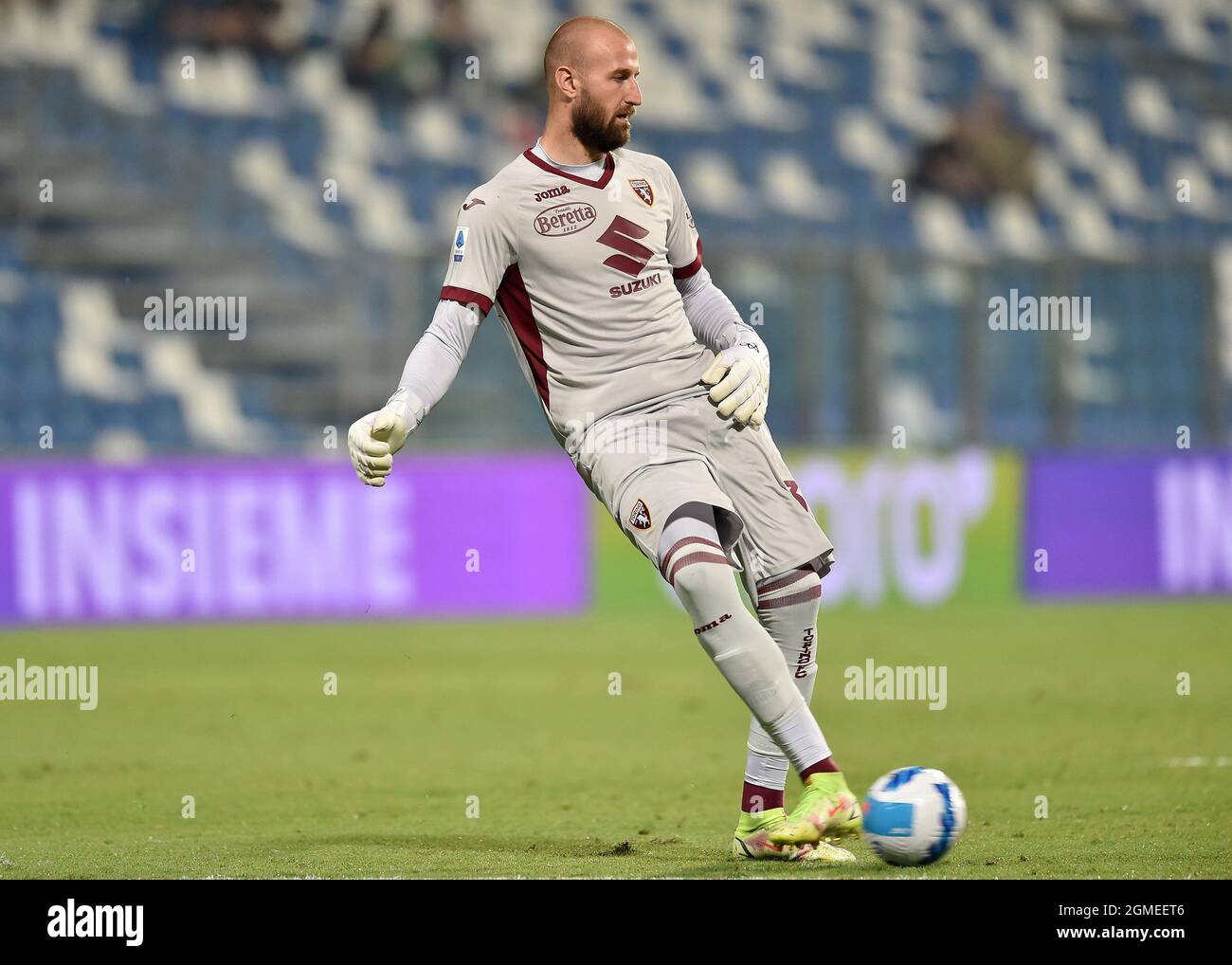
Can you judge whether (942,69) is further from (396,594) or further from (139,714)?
(139,714)

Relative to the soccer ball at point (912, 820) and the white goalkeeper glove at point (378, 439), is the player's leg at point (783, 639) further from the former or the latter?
the white goalkeeper glove at point (378, 439)

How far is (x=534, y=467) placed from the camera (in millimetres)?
13078

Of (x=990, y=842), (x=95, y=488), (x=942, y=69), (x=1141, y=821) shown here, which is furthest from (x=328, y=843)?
(x=942, y=69)

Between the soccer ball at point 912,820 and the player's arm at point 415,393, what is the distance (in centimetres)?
155

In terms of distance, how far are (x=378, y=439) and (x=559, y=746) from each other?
3529mm

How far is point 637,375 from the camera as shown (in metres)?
5.22

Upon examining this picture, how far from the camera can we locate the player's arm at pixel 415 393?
186 inches

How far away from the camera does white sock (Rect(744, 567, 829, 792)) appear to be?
5281 mm

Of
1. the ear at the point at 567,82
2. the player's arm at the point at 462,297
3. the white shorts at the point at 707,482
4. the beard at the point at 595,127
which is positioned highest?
the ear at the point at 567,82

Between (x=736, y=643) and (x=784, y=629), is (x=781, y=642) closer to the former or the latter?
(x=784, y=629)

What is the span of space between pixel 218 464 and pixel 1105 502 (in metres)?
6.44

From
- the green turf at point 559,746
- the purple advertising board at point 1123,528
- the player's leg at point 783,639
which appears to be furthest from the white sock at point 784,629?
the purple advertising board at point 1123,528

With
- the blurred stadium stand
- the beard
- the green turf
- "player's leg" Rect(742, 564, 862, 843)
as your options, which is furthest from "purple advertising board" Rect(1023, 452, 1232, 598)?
the beard

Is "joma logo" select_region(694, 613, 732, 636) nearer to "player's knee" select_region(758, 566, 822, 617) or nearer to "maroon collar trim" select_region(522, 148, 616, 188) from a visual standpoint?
"player's knee" select_region(758, 566, 822, 617)
